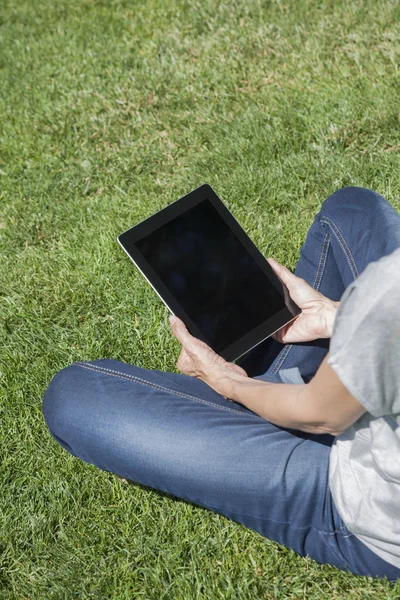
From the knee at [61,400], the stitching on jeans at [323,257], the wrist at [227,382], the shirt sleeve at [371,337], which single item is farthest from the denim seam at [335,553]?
the stitching on jeans at [323,257]

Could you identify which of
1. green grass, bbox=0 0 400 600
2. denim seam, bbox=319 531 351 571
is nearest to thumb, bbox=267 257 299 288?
green grass, bbox=0 0 400 600

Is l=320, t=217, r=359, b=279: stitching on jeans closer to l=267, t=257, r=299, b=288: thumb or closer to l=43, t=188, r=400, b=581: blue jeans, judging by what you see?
l=43, t=188, r=400, b=581: blue jeans

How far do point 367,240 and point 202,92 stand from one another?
2.24 m

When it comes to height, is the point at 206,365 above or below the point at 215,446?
above

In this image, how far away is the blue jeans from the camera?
6.82 ft

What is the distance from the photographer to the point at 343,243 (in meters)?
2.64

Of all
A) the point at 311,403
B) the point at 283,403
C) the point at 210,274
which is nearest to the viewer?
the point at 311,403

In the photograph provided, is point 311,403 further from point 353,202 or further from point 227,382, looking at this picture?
point 353,202

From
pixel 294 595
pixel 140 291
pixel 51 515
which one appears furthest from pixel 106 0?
pixel 294 595

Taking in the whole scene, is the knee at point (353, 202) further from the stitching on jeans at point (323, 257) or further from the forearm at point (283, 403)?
the forearm at point (283, 403)

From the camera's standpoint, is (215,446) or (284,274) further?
(284,274)

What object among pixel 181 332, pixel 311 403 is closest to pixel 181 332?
pixel 181 332

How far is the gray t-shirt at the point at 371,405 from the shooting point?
150 cm

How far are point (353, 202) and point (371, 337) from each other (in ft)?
4.31
